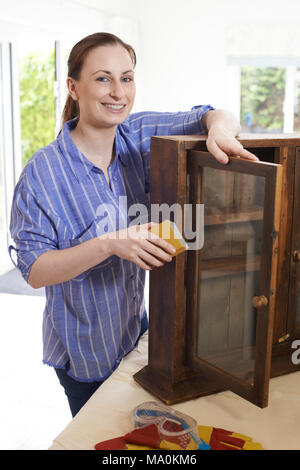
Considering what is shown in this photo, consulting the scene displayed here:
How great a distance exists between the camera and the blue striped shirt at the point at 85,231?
4.72ft

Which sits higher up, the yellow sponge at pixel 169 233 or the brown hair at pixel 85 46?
the brown hair at pixel 85 46

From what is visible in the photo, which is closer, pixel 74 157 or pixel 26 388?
pixel 74 157

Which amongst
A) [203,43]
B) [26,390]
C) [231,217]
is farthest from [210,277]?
[203,43]

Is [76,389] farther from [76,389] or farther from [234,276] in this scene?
[234,276]

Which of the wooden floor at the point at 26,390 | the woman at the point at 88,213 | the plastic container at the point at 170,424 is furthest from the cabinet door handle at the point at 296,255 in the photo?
the wooden floor at the point at 26,390

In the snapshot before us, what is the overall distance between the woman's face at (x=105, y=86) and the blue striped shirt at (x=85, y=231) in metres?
0.12

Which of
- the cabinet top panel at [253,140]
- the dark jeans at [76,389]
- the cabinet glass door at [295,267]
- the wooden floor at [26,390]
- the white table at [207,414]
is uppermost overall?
the cabinet top panel at [253,140]

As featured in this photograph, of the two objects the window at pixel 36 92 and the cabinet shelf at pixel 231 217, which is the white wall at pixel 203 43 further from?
the cabinet shelf at pixel 231 217

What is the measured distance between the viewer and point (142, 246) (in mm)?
1282

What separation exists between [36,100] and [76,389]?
4.40 metres

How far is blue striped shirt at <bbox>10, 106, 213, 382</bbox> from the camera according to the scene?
4.72 feet

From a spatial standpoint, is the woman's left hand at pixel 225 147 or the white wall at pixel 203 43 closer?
the woman's left hand at pixel 225 147

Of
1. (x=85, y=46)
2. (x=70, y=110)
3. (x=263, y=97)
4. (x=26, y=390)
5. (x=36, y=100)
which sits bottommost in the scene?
(x=26, y=390)

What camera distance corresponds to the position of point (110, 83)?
150 centimetres
